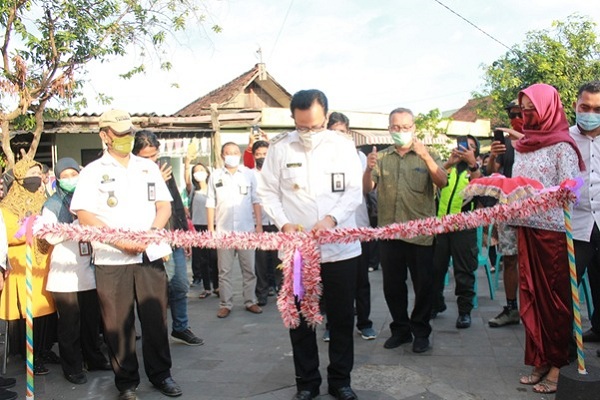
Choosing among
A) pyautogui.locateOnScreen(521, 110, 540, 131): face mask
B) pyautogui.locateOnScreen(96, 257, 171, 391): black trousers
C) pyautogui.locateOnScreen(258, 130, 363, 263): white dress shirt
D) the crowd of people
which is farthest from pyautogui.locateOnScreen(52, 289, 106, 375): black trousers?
pyautogui.locateOnScreen(521, 110, 540, 131): face mask

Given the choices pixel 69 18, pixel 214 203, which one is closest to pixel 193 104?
pixel 69 18

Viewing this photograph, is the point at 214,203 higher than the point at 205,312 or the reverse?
higher

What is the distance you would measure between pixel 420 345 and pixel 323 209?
1.71m

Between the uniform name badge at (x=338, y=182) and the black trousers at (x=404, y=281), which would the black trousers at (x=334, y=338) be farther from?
the black trousers at (x=404, y=281)

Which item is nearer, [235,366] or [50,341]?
[235,366]

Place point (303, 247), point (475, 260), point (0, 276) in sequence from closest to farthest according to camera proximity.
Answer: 1. point (303, 247)
2. point (0, 276)
3. point (475, 260)

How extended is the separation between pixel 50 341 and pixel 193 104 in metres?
18.2

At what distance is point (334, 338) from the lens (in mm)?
3729

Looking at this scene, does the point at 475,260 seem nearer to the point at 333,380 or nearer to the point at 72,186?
the point at 333,380

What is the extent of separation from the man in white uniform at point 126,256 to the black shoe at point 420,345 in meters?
1.99

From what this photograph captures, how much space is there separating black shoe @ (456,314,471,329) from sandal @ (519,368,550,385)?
4.78 ft

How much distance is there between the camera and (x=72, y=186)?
4488 millimetres

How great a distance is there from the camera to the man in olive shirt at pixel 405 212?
14.9 feet

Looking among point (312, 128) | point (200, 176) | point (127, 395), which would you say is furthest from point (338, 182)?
point (200, 176)
